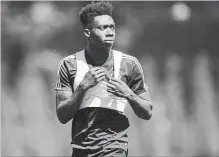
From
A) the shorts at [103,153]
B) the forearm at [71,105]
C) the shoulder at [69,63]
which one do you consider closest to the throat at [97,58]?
the shoulder at [69,63]

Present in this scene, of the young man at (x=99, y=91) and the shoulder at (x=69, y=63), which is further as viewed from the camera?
the shoulder at (x=69, y=63)

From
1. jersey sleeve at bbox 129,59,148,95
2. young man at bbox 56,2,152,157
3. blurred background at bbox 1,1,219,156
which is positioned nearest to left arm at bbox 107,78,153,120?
young man at bbox 56,2,152,157

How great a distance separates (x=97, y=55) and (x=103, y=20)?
261mm

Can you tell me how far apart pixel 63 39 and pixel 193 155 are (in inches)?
98.0

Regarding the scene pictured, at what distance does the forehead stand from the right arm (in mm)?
352

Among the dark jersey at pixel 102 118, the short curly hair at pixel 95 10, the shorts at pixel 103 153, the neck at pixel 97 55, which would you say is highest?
the short curly hair at pixel 95 10

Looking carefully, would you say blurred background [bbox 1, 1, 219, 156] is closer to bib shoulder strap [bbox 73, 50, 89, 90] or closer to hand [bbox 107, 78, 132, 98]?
bib shoulder strap [bbox 73, 50, 89, 90]

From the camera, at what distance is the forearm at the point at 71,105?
411cm

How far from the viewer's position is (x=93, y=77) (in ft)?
13.4

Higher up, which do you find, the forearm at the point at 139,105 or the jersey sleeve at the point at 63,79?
the jersey sleeve at the point at 63,79

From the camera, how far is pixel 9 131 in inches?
345

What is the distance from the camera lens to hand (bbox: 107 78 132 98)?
4.10 metres

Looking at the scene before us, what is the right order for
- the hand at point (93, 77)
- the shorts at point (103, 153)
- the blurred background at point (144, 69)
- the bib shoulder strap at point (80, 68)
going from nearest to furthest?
the hand at point (93, 77) → the shorts at point (103, 153) → the bib shoulder strap at point (80, 68) → the blurred background at point (144, 69)

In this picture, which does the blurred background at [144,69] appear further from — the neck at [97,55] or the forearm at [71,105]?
the forearm at [71,105]
